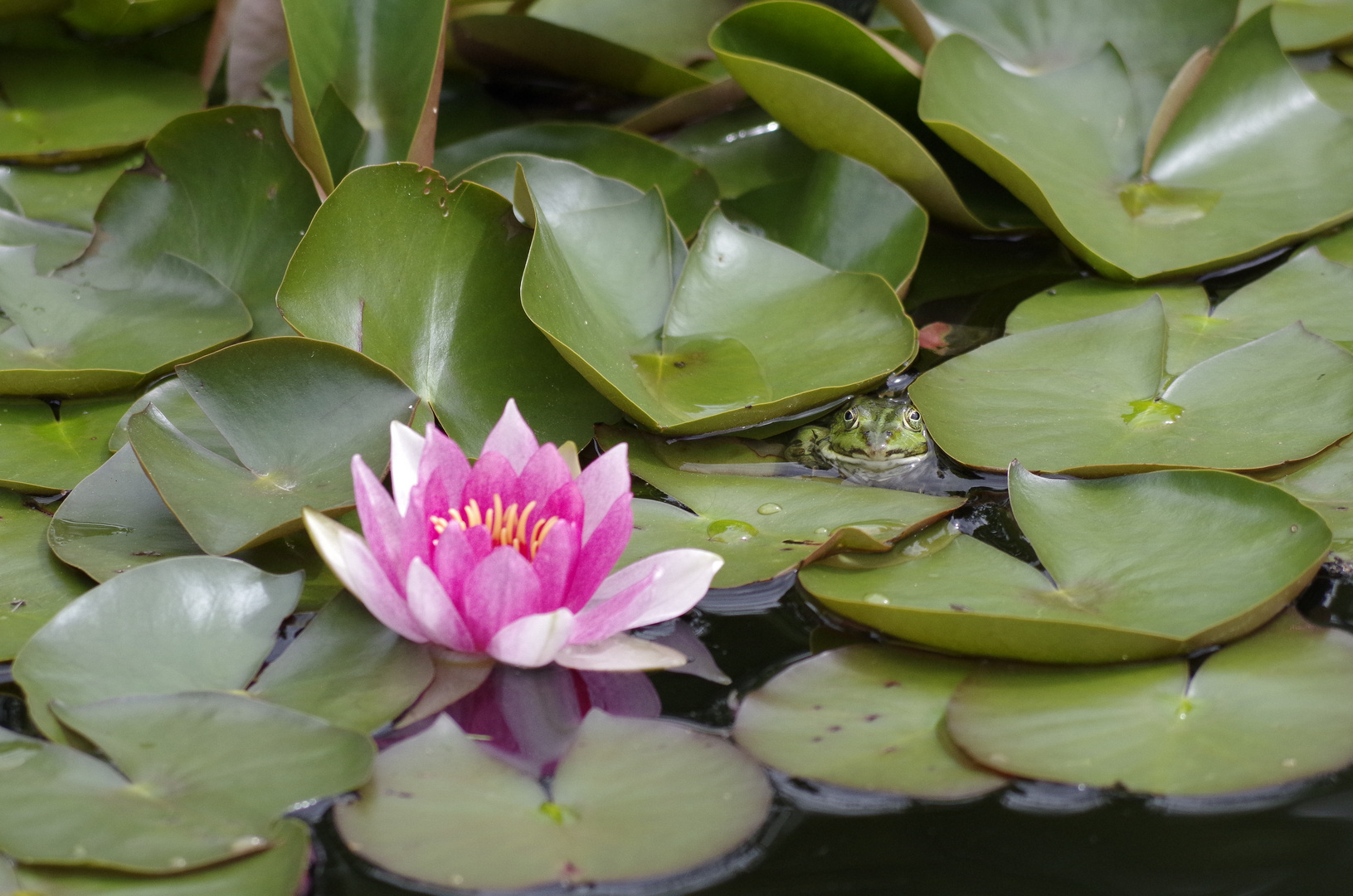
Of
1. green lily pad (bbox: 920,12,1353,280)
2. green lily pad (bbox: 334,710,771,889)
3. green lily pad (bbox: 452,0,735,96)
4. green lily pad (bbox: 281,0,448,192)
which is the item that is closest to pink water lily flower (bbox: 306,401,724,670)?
green lily pad (bbox: 334,710,771,889)

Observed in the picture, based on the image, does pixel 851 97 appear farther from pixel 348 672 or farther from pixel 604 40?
pixel 348 672

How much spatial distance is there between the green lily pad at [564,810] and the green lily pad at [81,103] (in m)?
1.77

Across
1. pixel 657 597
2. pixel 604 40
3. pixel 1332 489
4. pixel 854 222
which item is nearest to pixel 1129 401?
pixel 1332 489

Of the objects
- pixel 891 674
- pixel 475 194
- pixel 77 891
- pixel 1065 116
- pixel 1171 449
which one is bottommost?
pixel 77 891

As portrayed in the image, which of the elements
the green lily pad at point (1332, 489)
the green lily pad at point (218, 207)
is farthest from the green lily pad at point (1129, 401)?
the green lily pad at point (218, 207)

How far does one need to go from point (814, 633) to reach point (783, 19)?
4.58 feet

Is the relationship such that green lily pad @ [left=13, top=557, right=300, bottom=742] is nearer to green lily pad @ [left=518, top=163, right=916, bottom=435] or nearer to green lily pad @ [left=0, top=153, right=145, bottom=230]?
green lily pad @ [left=518, top=163, right=916, bottom=435]

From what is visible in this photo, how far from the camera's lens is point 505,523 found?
1367mm

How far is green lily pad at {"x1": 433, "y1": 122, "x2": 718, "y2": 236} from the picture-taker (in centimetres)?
227

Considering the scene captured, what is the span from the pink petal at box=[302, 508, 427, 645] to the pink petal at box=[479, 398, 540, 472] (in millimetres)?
226

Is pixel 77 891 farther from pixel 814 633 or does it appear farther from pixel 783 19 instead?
pixel 783 19

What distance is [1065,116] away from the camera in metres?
2.28

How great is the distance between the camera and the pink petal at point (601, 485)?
1.40 meters

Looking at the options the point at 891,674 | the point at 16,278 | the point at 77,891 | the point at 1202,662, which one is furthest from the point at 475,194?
the point at 1202,662
